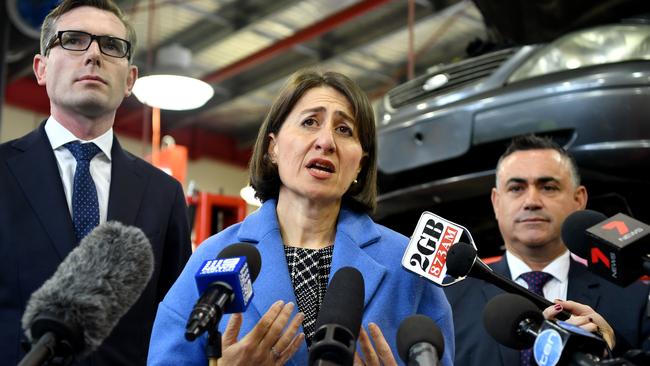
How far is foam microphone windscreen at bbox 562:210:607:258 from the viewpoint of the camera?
178 centimetres

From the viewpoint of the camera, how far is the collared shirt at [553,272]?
9.27 feet

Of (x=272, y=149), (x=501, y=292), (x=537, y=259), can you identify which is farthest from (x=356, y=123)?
(x=537, y=259)

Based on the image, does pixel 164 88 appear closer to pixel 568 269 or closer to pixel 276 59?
pixel 568 269

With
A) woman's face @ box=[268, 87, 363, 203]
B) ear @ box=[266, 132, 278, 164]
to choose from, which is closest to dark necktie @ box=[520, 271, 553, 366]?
woman's face @ box=[268, 87, 363, 203]

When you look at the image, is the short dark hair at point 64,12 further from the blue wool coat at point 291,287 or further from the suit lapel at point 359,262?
the suit lapel at point 359,262

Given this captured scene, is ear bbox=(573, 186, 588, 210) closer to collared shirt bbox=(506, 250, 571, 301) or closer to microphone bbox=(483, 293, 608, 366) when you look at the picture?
collared shirt bbox=(506, 250, 571, 301)

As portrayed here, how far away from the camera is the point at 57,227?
6.81 ft

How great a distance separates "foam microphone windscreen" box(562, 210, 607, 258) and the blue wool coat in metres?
0.30

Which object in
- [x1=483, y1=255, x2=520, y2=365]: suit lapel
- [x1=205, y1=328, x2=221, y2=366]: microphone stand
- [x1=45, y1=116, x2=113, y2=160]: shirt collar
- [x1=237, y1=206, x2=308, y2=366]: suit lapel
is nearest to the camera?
[x1=205, y1=328, x2=221, y2=366]: microphone stand

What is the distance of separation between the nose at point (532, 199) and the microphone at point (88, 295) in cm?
165

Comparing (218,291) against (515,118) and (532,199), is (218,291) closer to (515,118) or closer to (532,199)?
(532,199)

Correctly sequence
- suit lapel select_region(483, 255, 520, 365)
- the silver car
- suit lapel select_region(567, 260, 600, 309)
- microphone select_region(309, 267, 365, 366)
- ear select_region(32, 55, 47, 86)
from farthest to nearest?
the silver car → suit lapel select_region(567, 260, 600, 309) → suit lapel select_region(483, 255, 520, 365) → ear select_region(32, 55, 47, 86) → microphone select_region(309, 267, 365, 366)

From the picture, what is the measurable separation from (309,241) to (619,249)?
2.49ft

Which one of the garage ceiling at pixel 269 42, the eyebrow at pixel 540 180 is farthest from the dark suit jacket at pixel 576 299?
the garage ceiling at pixel 269 42
